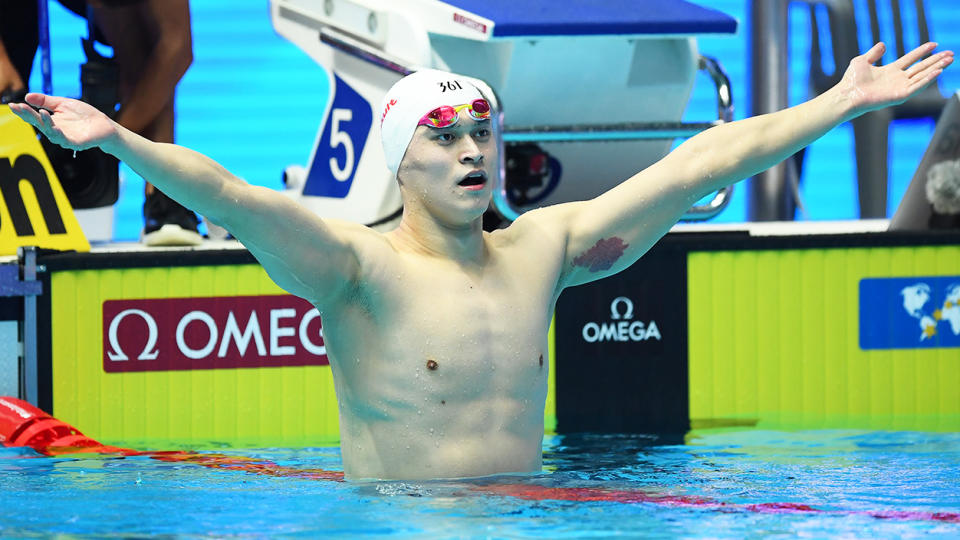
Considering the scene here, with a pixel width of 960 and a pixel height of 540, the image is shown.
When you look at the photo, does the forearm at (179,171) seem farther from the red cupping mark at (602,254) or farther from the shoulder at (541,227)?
the red cupping mark at (602,254)

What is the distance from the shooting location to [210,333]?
522 centimetres

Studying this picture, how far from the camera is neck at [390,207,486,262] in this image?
3.51 meters

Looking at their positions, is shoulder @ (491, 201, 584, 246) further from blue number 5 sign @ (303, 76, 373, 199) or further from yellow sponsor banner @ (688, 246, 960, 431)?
blue number 5 sign @ (303, 76, 373, 199)

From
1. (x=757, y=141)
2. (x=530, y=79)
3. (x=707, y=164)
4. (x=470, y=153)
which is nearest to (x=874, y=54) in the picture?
(x=757, y=141)

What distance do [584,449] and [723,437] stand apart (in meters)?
0.54

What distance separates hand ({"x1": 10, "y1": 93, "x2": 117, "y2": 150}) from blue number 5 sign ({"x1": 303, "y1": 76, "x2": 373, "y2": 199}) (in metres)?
2.86

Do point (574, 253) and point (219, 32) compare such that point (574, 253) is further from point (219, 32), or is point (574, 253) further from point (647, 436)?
point (219, 32)

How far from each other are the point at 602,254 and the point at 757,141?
47 cm

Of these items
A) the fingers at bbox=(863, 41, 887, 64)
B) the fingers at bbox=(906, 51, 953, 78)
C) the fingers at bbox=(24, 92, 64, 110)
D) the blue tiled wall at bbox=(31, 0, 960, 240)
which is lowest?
the fingers at bbox=(24, 92, 64, 110)

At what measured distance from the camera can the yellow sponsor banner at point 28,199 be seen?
5273 millimetres

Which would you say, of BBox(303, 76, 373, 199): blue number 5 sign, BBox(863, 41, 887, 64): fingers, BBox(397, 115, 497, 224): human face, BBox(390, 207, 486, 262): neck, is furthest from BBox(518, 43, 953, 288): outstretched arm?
BBox(303, 76, 373, 199): blue number 5 sign

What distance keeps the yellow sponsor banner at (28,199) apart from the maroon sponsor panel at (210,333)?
36 centimetres

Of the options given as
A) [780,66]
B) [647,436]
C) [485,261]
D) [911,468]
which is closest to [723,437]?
[647,436]

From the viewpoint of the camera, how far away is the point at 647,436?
5.17 meters
